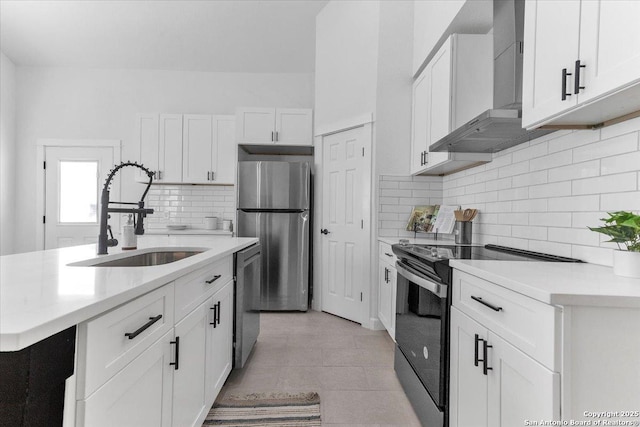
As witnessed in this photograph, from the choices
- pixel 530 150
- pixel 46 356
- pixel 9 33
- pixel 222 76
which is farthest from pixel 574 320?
pixel 9 33

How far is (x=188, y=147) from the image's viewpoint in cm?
464

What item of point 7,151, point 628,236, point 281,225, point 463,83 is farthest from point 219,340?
point 7,151

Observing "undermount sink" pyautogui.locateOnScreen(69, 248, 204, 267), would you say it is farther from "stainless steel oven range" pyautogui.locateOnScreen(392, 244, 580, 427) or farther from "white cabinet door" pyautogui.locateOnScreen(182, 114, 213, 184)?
"white cabinet door" pyautogui.locateOnScreen(182, 114, 213, 184)

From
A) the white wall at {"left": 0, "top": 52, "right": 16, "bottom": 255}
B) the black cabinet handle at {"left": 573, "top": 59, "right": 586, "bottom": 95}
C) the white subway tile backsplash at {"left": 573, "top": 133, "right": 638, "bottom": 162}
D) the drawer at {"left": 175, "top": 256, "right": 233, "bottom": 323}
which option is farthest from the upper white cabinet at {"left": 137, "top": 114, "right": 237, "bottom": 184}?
the black cabinet handle at {"left": 573, "top": 59, "right": 586, "bottom": 95}

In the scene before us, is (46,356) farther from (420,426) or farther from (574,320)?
(420,426)

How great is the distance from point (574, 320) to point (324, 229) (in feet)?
10.5

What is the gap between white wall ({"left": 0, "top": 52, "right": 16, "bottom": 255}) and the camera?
480 cm

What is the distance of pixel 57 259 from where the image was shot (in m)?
1.48

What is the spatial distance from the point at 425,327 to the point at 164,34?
4923mm

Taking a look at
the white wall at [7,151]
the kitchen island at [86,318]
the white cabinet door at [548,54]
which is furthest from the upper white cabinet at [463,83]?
the white wall at [7,151]

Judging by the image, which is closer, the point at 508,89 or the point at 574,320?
the point at 574,320

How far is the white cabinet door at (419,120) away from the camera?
10.2 feet

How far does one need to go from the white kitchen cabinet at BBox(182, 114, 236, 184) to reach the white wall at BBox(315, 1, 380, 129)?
1335 millimetres

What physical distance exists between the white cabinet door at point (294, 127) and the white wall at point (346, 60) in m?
0.24
